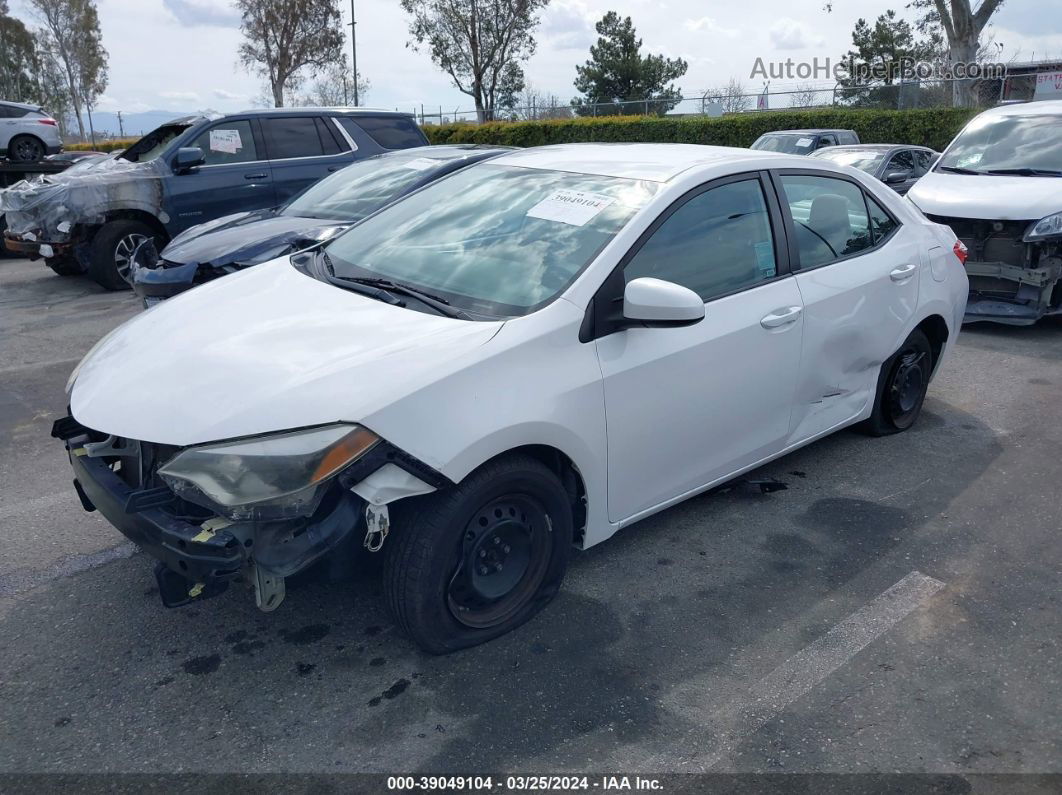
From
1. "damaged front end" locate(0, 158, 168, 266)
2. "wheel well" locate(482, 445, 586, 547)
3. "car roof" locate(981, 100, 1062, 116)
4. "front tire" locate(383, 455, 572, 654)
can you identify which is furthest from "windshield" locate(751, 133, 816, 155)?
"front tire" locate(383, 455, 572, 654)

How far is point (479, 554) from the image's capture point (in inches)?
118

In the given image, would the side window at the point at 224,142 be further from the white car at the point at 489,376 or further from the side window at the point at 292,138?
the white car at the point at 489,376

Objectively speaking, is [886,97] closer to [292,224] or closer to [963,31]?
[963,31]

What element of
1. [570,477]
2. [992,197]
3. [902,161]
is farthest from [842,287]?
[902,161]

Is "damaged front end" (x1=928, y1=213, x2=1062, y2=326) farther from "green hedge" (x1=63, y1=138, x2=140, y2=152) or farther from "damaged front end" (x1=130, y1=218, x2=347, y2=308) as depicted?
"green hedge" (x1=63, y1=138, x2=140, y2=152)

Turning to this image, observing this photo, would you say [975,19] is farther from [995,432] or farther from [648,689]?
[648,689]

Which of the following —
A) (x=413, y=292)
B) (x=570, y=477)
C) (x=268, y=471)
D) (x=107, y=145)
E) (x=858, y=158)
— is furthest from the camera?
(x=107, y=145)

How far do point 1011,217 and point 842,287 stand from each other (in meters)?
3.96

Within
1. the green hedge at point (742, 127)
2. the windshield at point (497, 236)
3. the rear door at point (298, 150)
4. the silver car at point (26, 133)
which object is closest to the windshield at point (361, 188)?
the rear door at point (298, 150)

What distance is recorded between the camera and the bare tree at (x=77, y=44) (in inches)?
2190

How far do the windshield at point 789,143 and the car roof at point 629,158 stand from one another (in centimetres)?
1164

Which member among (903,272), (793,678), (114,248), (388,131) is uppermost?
(388,131)

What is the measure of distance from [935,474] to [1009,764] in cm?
227

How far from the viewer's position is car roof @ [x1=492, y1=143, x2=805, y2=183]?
373 centimetres
